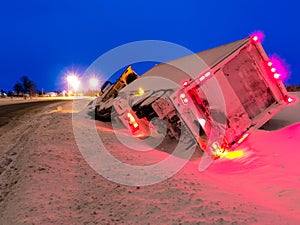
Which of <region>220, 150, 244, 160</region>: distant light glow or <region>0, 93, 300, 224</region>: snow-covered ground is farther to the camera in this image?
<region>220, 150, 244, 160</region>: distant light glow

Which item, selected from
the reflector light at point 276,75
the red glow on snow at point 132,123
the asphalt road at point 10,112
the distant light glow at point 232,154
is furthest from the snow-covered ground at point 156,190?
the asphalt road at point 10,112

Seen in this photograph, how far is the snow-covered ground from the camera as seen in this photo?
354 cm

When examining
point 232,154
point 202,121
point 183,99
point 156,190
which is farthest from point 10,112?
point 156,190

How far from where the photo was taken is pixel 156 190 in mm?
4363

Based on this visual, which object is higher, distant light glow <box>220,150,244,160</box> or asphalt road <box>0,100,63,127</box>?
asphalt road <box>0,100,63,127</box>

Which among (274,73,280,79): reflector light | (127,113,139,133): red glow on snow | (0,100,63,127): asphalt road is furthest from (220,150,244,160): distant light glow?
(0,100,63,127): asphalt road

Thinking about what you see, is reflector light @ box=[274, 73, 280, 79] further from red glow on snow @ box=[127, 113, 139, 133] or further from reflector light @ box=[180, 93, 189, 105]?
red glow on snow @ box=[127, 113, 139, 133]

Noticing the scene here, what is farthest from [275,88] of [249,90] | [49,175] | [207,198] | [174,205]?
[49,175]

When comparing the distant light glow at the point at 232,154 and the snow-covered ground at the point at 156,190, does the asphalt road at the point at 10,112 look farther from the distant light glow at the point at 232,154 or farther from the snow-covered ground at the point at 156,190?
the distant light glow at the point at 232,154

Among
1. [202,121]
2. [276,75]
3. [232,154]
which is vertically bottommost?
[232,154]

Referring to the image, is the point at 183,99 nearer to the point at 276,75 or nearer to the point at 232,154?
the point at 232,154

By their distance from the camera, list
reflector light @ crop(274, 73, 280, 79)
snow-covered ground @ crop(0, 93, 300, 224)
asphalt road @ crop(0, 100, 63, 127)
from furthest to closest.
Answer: asphalt road @ crop(0, 100, 63, 127), reflector light @ crop(274, 73, 280, 79), snow-covered ground @ crop(0, 93, 300, 224)

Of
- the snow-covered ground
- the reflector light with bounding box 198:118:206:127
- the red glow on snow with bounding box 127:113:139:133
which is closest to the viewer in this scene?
the snow-covered ground

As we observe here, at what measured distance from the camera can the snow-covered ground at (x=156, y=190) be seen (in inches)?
139
